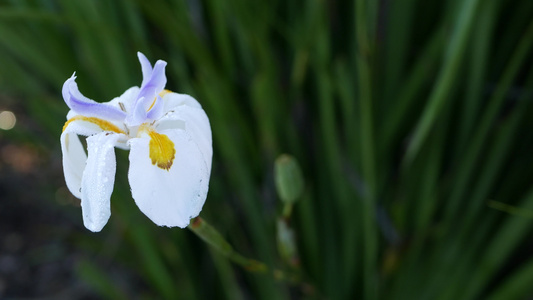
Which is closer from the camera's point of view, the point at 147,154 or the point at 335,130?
the point at 147,154

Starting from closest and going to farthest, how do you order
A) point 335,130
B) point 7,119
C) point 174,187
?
point 174,187
point 335,130
point 7,119

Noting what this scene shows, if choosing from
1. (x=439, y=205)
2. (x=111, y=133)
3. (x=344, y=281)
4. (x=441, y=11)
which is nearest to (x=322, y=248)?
(x=344, y=281)

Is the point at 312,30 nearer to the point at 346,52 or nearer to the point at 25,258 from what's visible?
the point at 346,52

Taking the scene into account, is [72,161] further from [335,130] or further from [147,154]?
[335,130]

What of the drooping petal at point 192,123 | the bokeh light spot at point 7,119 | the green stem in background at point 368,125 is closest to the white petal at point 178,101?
the drooping petal at point 192,123

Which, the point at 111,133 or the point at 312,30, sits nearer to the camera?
the point at 111,133

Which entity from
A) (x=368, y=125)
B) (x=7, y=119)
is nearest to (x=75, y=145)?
(x=368, y=125)

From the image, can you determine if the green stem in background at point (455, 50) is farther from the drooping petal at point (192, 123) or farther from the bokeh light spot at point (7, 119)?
the bokeh light spot at point (7, 119)
